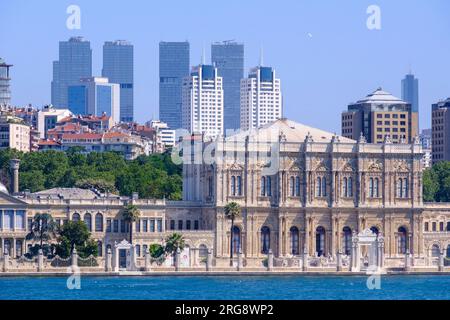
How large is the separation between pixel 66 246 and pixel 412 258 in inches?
787

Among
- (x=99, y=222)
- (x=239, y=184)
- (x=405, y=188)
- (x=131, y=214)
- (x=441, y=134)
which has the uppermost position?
(x=441, y=134)

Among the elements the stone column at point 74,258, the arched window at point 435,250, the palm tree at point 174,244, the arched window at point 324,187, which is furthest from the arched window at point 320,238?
the stone column at point 74,258

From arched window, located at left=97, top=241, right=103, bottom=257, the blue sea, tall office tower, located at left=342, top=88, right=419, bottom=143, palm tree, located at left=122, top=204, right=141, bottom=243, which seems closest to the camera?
the blue sea

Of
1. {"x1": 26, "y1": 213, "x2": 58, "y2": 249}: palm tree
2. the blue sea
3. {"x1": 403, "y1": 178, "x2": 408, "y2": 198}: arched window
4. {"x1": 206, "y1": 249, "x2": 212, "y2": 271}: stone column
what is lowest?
the blue sea

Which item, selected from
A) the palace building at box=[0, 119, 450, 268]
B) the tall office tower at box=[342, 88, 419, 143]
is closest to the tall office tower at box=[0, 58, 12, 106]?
the tall office tower at box=[342, 88, 419, 143]

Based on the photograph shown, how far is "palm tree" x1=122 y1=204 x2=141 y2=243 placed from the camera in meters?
87.1

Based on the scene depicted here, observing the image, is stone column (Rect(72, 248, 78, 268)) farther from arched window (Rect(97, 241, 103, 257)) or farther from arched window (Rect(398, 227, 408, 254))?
arched window (Rect(398, 227, 408, 254))

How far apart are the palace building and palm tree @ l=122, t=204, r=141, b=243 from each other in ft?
2.35

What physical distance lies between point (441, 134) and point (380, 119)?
10.1 metres

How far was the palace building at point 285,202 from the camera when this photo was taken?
3497 inches

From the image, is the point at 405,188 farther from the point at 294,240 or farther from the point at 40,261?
the point at 40,261

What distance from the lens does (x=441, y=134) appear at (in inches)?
6516

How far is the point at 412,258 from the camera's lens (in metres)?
86.3

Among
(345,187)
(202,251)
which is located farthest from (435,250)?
(202,251)
